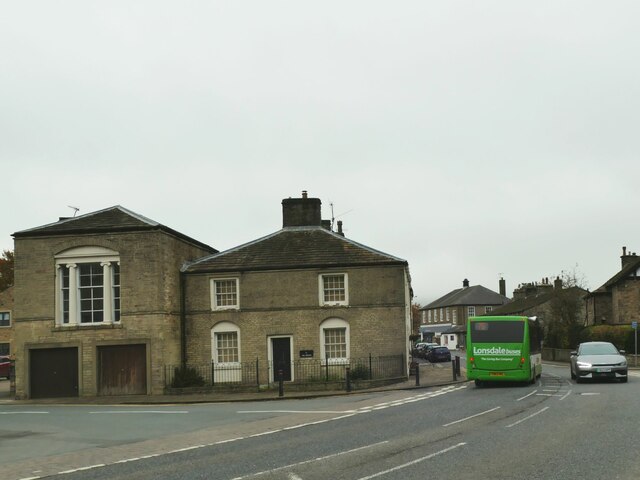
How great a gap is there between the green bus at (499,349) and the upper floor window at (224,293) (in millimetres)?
11473

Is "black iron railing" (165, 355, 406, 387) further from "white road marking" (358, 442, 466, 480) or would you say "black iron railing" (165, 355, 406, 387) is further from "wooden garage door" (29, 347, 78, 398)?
"white road marking" (358, 442, 466, 480)

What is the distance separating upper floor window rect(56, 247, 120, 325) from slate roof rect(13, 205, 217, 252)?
0.88 m

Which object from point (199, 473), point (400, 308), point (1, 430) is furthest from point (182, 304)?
point (199, 473)

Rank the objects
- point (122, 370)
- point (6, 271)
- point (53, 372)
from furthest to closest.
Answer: point (6, 271)
point (53, 372)
point (122, 370)

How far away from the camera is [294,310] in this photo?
116ft

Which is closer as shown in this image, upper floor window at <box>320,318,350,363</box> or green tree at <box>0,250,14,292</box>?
upper floor window at <box>320,318,350,363</box>

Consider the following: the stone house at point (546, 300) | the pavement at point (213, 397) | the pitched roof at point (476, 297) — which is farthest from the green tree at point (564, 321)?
the pitched roof at point (476, 297)

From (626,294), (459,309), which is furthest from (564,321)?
(459,309)

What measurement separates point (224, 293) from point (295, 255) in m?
3.73

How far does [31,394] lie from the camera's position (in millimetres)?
33531

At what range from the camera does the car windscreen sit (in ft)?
99.9

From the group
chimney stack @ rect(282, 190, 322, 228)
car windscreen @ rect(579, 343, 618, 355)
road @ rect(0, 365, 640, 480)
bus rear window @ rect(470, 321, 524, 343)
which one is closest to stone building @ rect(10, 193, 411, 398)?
chimney stack @ rect(282, 190, 322, 228)

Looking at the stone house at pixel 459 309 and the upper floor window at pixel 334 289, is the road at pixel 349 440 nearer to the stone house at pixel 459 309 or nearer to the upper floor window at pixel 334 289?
the upper floor window at pixel 334 289

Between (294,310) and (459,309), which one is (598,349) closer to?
(294,310)
